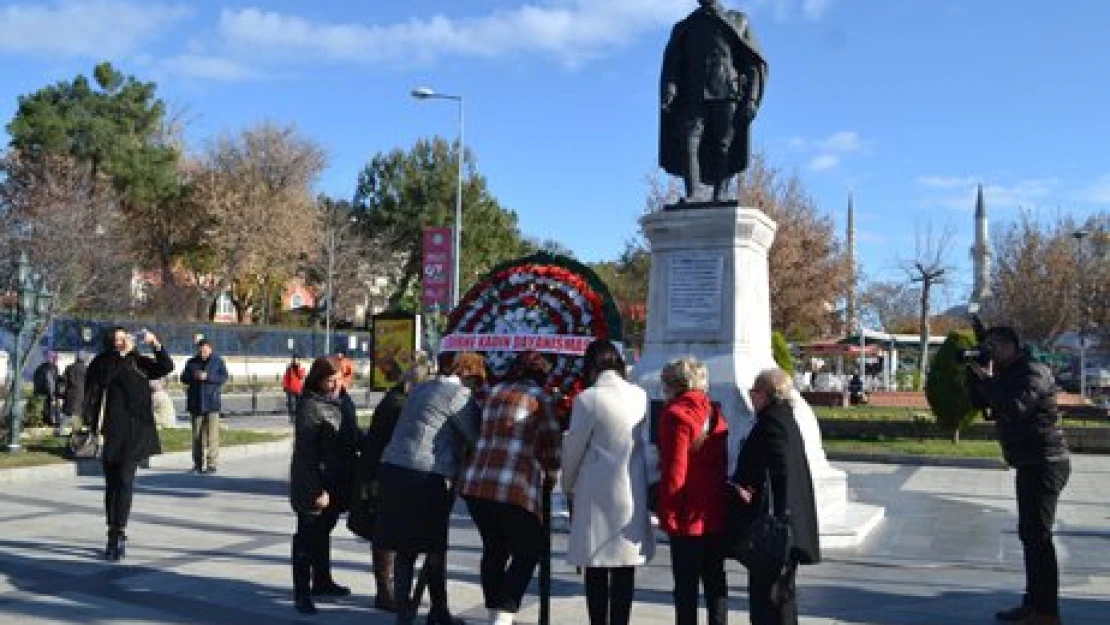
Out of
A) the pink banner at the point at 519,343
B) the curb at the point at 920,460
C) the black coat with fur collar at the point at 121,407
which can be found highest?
the pink banner at the point at 519,343

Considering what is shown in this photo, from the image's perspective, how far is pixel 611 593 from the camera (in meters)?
5.87

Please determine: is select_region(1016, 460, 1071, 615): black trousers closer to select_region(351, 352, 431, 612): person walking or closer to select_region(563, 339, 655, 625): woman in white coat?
select_region(563, 339, 655, 625): woman in white coat

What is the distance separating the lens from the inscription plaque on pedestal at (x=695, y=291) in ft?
32.4

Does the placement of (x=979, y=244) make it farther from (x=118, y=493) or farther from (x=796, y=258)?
(x=118, y=493)

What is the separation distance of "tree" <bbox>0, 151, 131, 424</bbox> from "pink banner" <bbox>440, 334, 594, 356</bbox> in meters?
26.9

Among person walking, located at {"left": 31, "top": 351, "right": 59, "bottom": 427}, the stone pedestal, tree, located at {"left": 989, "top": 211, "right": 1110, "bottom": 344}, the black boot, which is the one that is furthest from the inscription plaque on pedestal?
tree, located at {"left": 989, "top": 211, "right": 1110, "bottom": 344}

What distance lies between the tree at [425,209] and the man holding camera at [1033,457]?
5222 centimetres

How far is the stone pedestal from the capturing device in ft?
31.4

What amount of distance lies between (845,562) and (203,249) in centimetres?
5035

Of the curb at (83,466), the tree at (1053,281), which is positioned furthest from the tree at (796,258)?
the curb at (83,466)

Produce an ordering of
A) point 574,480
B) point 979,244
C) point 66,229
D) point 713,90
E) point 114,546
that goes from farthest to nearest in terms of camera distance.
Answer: point 979,244 → point 66,229 → point 713,90 → point 114,546 → point 574,480

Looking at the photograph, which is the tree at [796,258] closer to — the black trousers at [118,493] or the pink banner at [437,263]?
the pink banner at [437,263]

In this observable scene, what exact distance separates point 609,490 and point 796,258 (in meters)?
35.9

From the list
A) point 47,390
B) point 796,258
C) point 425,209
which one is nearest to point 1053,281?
point 796,258
